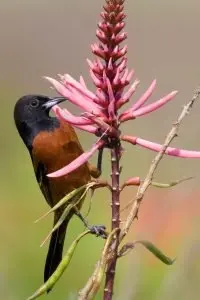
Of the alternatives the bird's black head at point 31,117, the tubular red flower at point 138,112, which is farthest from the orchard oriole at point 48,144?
the tubular red flower at point 138,112

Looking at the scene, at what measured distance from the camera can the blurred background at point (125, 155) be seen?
3199mm

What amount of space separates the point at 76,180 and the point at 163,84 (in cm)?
571

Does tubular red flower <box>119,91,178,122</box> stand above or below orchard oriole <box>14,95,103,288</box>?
above

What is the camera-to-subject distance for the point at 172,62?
8883 millimetres

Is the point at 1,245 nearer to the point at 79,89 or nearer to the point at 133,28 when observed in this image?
the point at 79,89

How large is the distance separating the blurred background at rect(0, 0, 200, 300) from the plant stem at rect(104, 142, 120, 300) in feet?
1.73

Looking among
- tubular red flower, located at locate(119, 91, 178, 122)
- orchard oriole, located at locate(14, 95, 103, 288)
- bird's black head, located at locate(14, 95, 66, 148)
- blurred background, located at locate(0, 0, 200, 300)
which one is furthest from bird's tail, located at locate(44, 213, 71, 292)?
tubular red flower, located at locate(119, 91, 178, 122)

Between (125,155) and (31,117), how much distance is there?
2.88 m

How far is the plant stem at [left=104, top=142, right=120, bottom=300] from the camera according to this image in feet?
4.55

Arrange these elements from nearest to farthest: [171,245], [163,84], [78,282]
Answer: [171,245], [78,282], [163,84]

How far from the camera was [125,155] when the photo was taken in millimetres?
5785

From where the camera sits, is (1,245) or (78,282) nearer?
(78,282)


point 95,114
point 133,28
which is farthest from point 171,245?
point 133,28

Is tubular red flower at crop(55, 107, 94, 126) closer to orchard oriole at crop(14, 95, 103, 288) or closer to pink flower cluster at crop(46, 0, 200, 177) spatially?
pink flower cluster at crop(46, 0, 200, 177)
